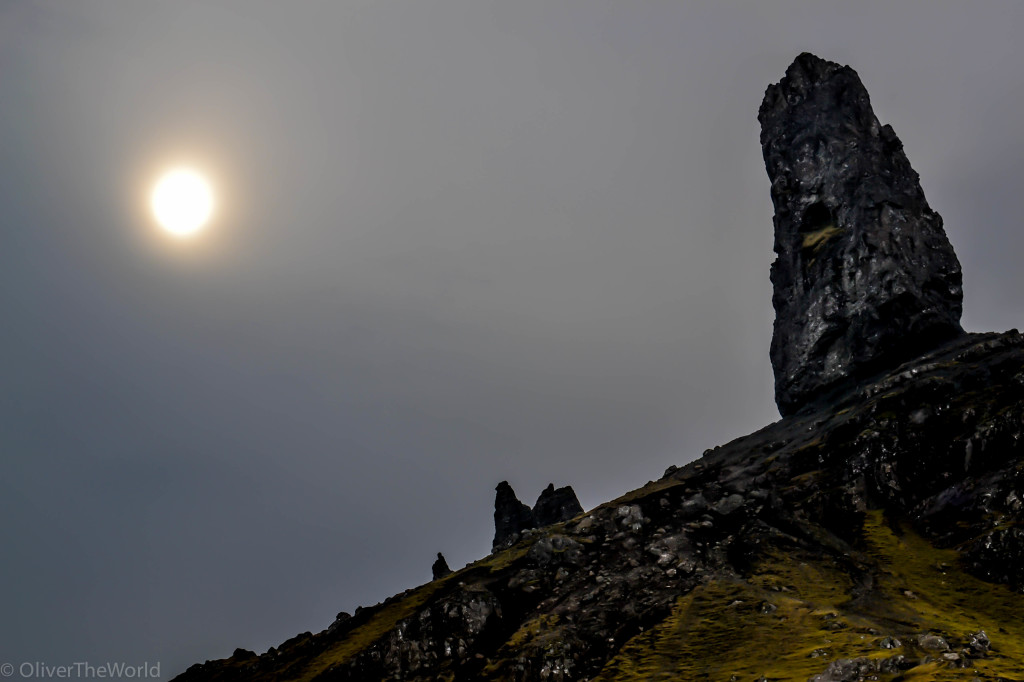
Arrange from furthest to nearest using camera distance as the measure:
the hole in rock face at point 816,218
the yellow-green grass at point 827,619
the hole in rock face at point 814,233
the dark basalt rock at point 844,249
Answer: the hole in rock face at point 816,218 → the hole in rock face at point 814,233 → the dark basalt rock at point 844,249 → the yellow-green grass at point 827,619

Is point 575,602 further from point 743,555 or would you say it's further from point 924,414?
point 924,414

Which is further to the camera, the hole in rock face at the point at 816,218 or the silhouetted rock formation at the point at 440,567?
the silhouetted rock formation at the point at 440,567

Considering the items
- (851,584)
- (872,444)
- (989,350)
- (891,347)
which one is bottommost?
(851,584)

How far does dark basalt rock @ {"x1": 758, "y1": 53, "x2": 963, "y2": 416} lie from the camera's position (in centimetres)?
12875

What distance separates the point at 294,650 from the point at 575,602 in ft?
136

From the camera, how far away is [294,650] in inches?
3868

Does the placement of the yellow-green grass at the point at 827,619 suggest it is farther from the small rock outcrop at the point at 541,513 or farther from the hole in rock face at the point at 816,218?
the small rock outcrop at the point at 541,513

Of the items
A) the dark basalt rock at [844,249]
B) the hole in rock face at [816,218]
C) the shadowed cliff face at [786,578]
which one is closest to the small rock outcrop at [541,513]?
the dark basalt rock at [844,249]

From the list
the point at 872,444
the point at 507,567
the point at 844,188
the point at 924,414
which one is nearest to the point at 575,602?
the point at 507,567

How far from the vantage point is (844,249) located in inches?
5472

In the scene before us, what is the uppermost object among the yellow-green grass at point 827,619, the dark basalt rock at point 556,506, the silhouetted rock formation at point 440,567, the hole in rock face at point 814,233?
the hole in rock face at point 814,233

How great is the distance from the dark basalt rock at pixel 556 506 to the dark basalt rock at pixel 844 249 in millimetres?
66496

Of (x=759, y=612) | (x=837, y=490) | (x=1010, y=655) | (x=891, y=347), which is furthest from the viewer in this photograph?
(x=891, y=347)

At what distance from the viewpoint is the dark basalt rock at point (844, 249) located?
129 meters
